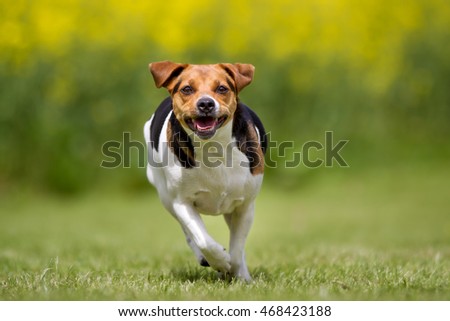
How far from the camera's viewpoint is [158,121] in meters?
5.23

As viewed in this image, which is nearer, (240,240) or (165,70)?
(165,70)

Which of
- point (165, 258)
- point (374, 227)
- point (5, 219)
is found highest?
point (165, 258)

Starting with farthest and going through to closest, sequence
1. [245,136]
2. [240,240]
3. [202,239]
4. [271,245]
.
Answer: [271,245] → [240,240] → [245,136] → [202,239]

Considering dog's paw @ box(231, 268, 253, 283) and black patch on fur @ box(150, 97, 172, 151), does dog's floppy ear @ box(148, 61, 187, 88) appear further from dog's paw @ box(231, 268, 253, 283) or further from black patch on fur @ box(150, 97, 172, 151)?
dog's paw @ box(231, 268, 253, 283)

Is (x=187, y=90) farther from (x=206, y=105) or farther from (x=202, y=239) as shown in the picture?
(x=202, y=239)

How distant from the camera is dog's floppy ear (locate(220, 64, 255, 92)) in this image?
4648 mm

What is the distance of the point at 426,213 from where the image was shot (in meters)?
11.3

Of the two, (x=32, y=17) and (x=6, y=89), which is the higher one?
(x=32, y=17)

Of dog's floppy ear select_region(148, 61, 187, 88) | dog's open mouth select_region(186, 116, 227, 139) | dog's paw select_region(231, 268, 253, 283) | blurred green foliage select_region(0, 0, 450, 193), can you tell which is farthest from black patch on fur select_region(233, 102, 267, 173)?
blurred green foliage select_region(0, 0, 450, 193)

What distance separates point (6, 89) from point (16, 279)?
25.6 ft

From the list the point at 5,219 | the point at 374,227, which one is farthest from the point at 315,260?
the point at 5,219

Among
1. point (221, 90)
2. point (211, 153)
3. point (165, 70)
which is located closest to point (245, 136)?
point (211, 153)

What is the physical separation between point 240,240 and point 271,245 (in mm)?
3365

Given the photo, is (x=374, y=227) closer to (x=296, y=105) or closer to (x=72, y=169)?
(x=296, y=105)
